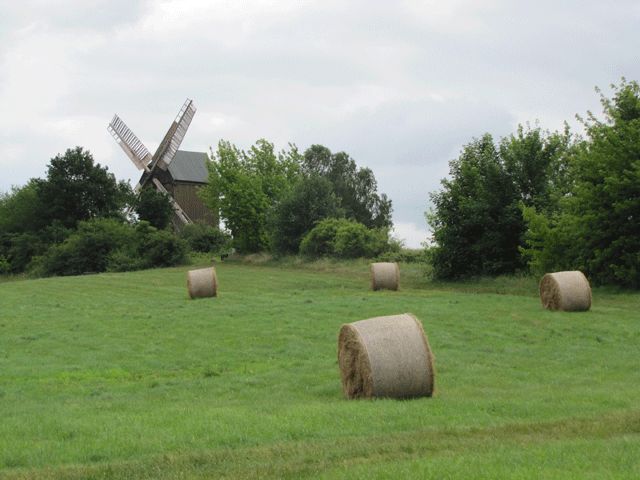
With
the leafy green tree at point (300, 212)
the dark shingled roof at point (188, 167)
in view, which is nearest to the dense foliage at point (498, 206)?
the leafy green tree at point (300, 212)

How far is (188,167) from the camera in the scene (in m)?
95.8

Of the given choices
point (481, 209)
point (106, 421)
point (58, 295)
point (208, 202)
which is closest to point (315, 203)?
point (208, 202)

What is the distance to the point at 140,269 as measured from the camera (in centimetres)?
6250

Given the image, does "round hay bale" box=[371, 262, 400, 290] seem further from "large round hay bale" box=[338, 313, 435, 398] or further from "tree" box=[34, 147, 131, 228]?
"tree" box=[34, 147, 131, 228]

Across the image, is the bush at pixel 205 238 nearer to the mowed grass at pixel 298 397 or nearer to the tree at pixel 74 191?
the tree at pixel 74 191

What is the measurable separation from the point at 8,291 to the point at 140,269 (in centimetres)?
2035

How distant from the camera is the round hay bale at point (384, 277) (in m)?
36.3

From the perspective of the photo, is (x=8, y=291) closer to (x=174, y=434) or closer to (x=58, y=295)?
(x=58, y=295)

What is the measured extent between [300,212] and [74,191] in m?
23.6

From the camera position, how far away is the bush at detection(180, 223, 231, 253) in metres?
77.9

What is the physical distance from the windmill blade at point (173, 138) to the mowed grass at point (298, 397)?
206 ft

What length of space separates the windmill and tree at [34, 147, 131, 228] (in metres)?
8.99

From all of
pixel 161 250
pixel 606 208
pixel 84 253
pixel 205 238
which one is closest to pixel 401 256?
pixel 161 250

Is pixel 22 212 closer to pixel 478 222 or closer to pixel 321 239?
pixel 321 239
